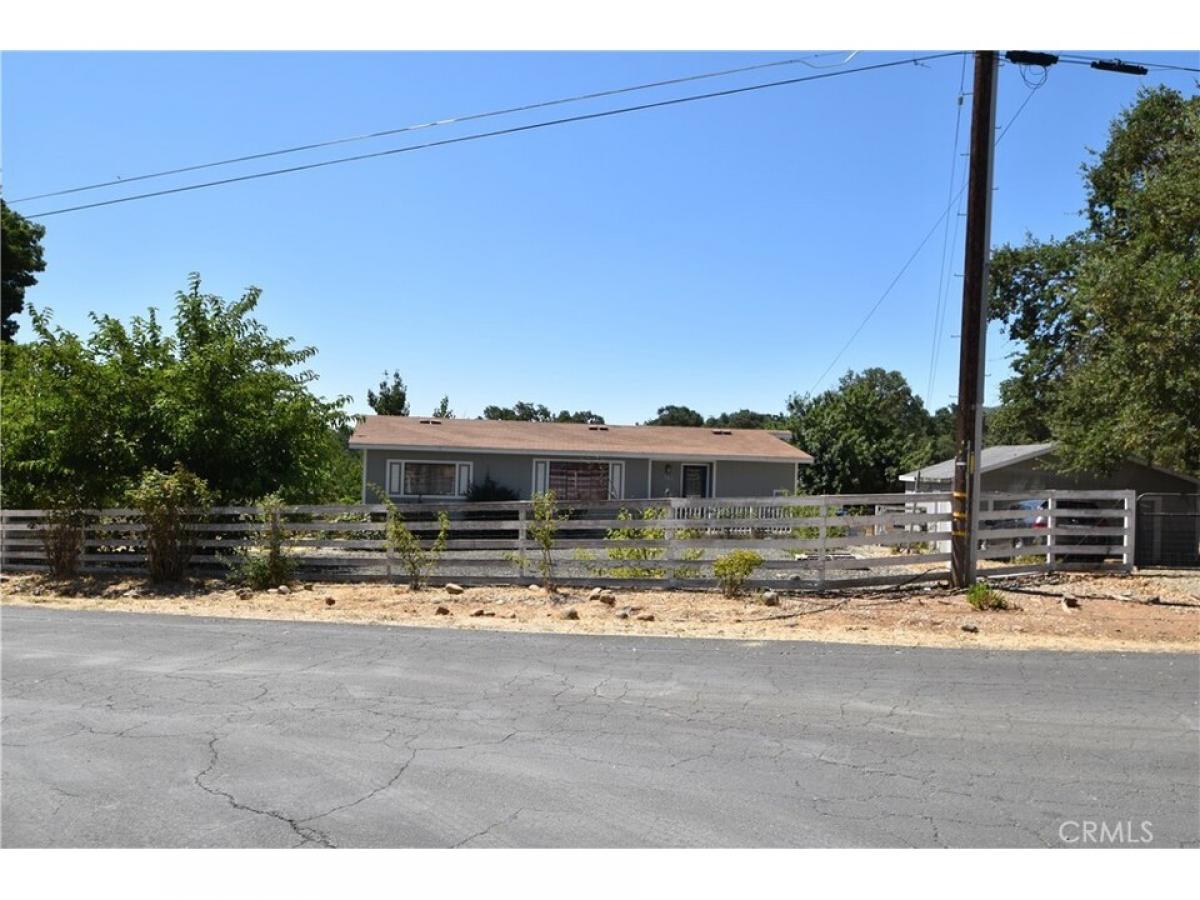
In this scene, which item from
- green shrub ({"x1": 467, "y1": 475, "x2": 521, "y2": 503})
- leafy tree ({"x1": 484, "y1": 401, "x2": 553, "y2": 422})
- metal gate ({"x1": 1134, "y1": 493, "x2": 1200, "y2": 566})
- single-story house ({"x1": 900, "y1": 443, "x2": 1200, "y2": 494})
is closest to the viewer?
metal gate ({"x1": 1134, "y1": 493, "x2": 1200, "y2": 566})

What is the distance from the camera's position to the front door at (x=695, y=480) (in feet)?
96.8

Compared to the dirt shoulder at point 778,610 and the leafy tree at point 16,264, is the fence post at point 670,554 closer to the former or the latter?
the dirt shoulder at point 778,610

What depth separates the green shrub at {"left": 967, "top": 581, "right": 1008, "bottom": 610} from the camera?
11.1m

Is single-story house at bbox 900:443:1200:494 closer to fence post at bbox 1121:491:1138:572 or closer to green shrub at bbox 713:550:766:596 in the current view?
fence post at bbox 1121:491:1138:572

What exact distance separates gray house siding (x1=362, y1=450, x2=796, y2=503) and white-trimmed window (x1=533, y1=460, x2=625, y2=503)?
21 cm

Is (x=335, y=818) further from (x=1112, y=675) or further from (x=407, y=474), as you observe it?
(x=407, y=474)

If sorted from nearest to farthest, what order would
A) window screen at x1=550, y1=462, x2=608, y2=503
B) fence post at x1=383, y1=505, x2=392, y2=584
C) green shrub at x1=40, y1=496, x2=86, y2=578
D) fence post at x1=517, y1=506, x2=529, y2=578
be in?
fence post at x1=517, y1=506, x2=529, y2=578
fence post at x1=383, y1=505, x2=392, y2=584
green shrub at x1=40, y1=496, x2=86, y2=578
window screen at x1=550, y1=462, x2=608, y2=503

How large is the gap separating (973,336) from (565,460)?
1670cm

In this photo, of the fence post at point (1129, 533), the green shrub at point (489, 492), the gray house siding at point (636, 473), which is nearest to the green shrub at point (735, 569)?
the fence post at point (1129, 533)

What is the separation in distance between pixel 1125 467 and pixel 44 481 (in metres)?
24.5

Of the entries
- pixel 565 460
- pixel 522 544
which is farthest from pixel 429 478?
pixel 522 544

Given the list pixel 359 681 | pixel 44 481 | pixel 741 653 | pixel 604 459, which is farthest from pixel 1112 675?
pixel 604 459

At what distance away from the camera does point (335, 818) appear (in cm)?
429

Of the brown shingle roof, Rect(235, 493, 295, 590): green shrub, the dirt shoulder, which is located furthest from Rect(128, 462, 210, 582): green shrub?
the brown shingle roof
